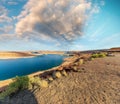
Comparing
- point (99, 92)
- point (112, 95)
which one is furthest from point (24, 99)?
point (112, 95)

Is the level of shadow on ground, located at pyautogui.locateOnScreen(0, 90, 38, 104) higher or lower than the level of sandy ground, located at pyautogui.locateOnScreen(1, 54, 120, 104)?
lower

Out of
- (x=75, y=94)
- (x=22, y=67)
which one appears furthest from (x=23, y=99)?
(x=22, y=67)

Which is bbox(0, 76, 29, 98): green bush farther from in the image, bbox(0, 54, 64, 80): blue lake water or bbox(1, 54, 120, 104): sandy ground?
bbox(0, 54, 64, 80): blue lake water

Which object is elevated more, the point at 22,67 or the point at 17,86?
the point at 17,86

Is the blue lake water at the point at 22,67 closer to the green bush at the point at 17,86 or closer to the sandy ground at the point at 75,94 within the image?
the green bush at the point at 17,86

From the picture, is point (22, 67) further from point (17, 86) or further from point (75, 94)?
point (75, 94)

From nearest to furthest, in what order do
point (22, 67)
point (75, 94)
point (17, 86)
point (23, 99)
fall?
point (75, 94), point (23, 99), point (17, 86), point (22, 67)

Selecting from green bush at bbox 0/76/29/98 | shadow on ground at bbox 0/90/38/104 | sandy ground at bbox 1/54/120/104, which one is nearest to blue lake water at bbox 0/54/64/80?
green bush at bbox 0/76/29/98

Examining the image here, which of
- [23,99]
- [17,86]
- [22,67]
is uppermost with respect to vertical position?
[17,86]

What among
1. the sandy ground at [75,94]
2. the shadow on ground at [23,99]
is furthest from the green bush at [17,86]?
the sandy ground at [75,94]

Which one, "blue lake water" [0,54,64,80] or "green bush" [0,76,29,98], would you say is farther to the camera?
"blue lake water" [0,54,64,80]

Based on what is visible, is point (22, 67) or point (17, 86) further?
point (22, 67)

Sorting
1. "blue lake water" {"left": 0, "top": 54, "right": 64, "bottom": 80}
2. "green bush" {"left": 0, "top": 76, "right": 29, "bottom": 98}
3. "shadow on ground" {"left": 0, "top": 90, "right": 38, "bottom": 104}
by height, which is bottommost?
"blue lake water" {"left": 0, "top": 54, "right": 64, "bottom": 80}

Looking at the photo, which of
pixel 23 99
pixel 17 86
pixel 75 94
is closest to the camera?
pixel 75 94
